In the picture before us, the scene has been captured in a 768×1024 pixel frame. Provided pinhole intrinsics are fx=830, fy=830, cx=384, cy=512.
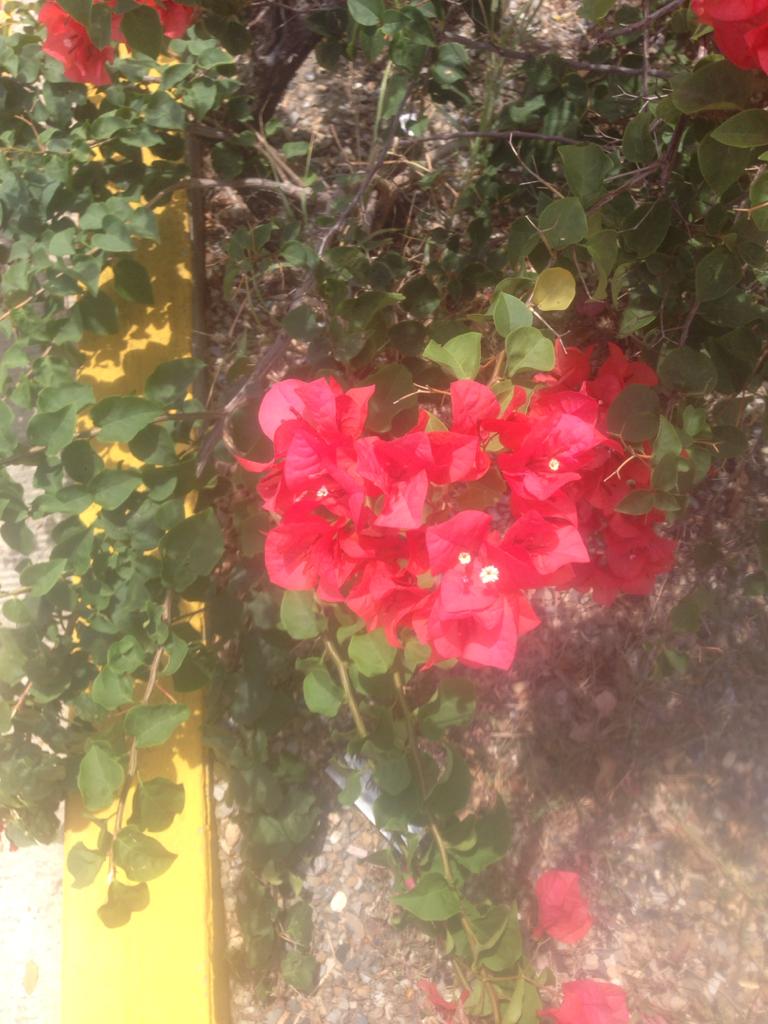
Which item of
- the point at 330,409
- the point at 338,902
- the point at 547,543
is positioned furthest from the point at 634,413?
the point at 338,902

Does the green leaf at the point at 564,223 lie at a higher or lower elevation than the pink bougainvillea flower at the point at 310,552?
higher

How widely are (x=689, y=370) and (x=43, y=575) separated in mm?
676

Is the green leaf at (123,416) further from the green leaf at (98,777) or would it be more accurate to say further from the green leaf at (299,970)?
the green leaf at (299,970)

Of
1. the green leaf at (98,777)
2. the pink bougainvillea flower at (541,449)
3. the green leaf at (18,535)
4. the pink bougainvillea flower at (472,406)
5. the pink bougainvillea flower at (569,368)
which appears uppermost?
the pink bougainvillea flower at (472,406)

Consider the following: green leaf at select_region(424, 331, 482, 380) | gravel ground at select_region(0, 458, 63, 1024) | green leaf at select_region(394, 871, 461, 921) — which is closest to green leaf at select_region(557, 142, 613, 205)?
green leaf at select_region(424, 331, 482, 380)

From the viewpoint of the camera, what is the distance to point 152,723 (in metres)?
0.87

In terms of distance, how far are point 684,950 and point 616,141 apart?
1.10 metres

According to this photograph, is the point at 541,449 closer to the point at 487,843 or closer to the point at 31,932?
the point at 487,843

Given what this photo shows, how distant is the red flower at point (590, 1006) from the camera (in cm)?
93

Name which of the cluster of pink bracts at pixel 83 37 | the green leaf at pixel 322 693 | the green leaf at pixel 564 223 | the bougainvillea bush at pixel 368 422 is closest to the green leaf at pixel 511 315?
the bougainvillea bush at pixel 368 422

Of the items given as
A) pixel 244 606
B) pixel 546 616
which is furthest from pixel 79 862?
pixel 546 616

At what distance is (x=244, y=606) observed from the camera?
1.09m

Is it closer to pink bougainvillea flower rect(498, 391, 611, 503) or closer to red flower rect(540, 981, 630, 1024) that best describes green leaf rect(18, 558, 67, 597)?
pink bougainvillea flower rect(498, 391, 611, 503)

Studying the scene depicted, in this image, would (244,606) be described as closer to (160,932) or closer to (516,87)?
(160,932)
